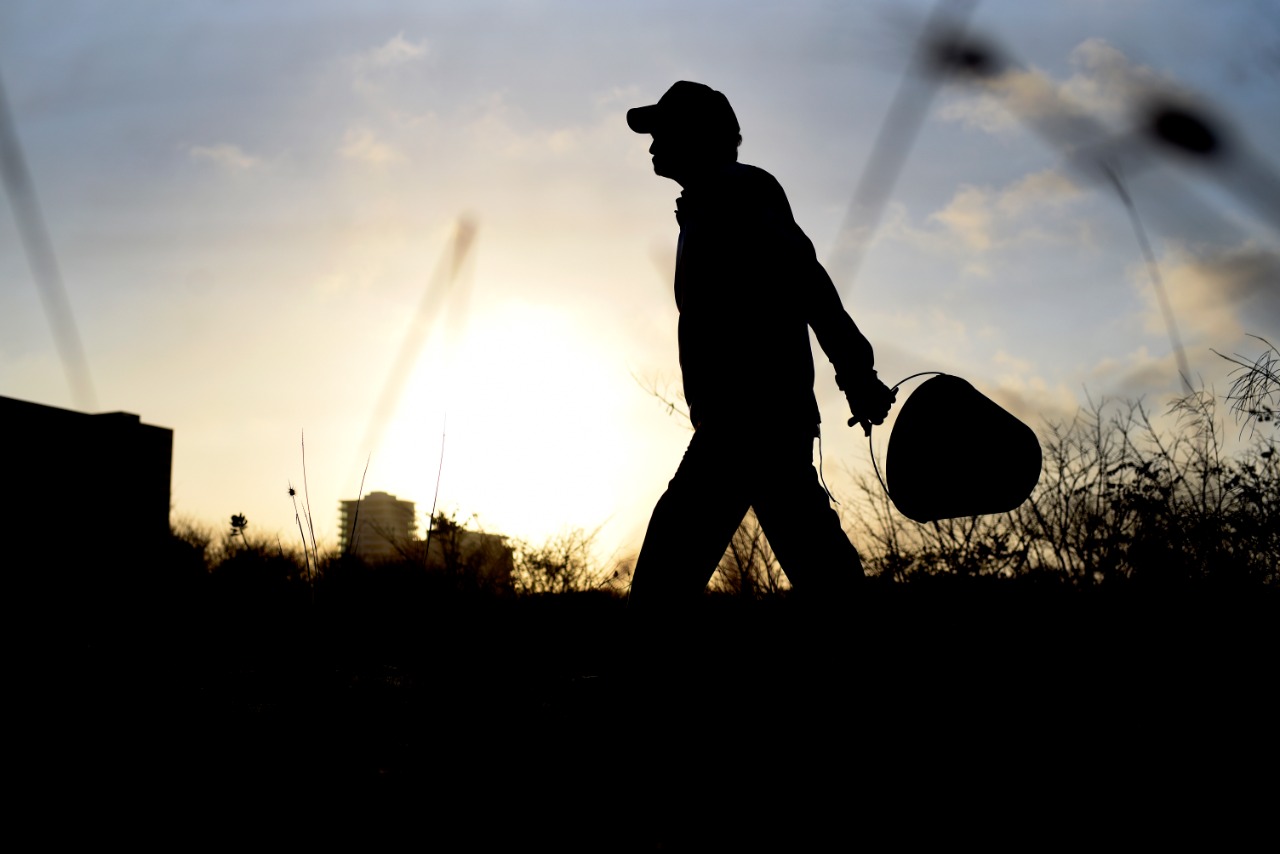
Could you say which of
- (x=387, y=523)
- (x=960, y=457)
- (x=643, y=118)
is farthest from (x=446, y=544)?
(x=960, y=457)

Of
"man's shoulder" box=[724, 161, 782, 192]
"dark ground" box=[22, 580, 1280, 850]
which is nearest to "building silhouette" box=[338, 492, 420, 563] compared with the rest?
"dark ground" box=[22, 580, 1280, 850]

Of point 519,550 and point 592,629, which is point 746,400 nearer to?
point 592,629

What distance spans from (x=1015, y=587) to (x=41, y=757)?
5269 millimetres

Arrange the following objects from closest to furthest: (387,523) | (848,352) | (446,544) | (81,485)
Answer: (848,352)
(446,544)
(387,523)
(81,485)

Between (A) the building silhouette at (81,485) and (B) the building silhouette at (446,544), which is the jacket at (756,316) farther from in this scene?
(A) the building silhouette at (81,485)

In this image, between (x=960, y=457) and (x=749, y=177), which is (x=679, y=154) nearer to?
(x=749, y=177)

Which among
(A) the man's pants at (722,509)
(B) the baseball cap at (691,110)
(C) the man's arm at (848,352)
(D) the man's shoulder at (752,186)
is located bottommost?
(A) the man's pants at (722,509)

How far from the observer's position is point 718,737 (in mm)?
2262

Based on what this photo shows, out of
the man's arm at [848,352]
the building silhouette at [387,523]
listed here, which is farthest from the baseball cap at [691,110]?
the building silhouette at [387,523]

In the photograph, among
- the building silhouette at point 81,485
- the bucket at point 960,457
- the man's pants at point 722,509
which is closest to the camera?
the man's pants at point 722,509

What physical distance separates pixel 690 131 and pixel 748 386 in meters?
0.82

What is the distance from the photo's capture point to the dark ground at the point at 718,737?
5.16 ft

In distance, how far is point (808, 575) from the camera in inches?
86.3

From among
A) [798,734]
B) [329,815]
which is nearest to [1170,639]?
[798,734]
